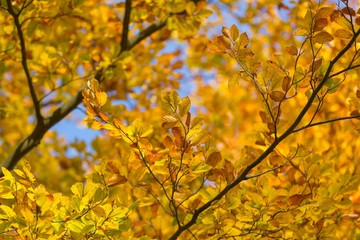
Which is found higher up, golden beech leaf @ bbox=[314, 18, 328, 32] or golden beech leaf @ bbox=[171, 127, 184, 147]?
golden beech leaf @ bbox=[314, 18, 328, 32]

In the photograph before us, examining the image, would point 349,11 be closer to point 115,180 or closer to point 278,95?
point 278,95

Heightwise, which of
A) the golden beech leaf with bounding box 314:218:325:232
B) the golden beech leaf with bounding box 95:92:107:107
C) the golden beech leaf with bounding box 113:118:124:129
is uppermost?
the golden beech leaf with bounding box 95:92:107:107

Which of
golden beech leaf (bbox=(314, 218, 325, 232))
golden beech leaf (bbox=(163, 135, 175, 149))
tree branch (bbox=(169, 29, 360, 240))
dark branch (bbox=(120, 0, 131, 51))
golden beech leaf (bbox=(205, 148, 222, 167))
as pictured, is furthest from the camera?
dark branch (bbox=(120, 0, 131, 51))

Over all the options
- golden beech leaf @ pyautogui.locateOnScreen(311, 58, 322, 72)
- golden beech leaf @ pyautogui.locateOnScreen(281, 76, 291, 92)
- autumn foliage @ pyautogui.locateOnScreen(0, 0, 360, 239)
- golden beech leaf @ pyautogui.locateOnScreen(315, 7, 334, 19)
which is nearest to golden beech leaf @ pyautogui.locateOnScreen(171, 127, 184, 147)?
autumn foliage @ pyautogui.locateOnScreen(0, 0, 360, 239)

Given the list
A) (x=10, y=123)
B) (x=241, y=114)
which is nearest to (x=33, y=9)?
(x=10, y=123)

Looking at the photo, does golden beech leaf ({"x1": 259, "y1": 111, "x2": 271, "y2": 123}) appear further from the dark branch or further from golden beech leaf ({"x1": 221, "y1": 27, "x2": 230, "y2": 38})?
the dark branch

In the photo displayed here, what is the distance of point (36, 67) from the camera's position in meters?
3.00

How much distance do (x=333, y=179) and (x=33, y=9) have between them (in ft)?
6.13

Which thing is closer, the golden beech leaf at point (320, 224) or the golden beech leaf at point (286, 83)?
the golden beech leaf at point (286, 83)

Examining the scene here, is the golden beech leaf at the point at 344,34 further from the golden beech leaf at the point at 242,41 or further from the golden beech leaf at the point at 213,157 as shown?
the golden beech leaf at the point at 213,157

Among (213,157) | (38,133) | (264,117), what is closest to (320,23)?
(264,117)

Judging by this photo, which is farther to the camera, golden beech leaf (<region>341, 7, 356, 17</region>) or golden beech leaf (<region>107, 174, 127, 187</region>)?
golden beech leaf (<region>107, 174, 127, 187</region>)

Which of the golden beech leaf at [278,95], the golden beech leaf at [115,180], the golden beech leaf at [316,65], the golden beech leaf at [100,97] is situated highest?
the golden beech leaf at [316,65]

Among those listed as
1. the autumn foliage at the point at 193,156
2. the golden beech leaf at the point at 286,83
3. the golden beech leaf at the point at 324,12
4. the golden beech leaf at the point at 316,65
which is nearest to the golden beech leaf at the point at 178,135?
the autumn foliage at the point at 193,156
